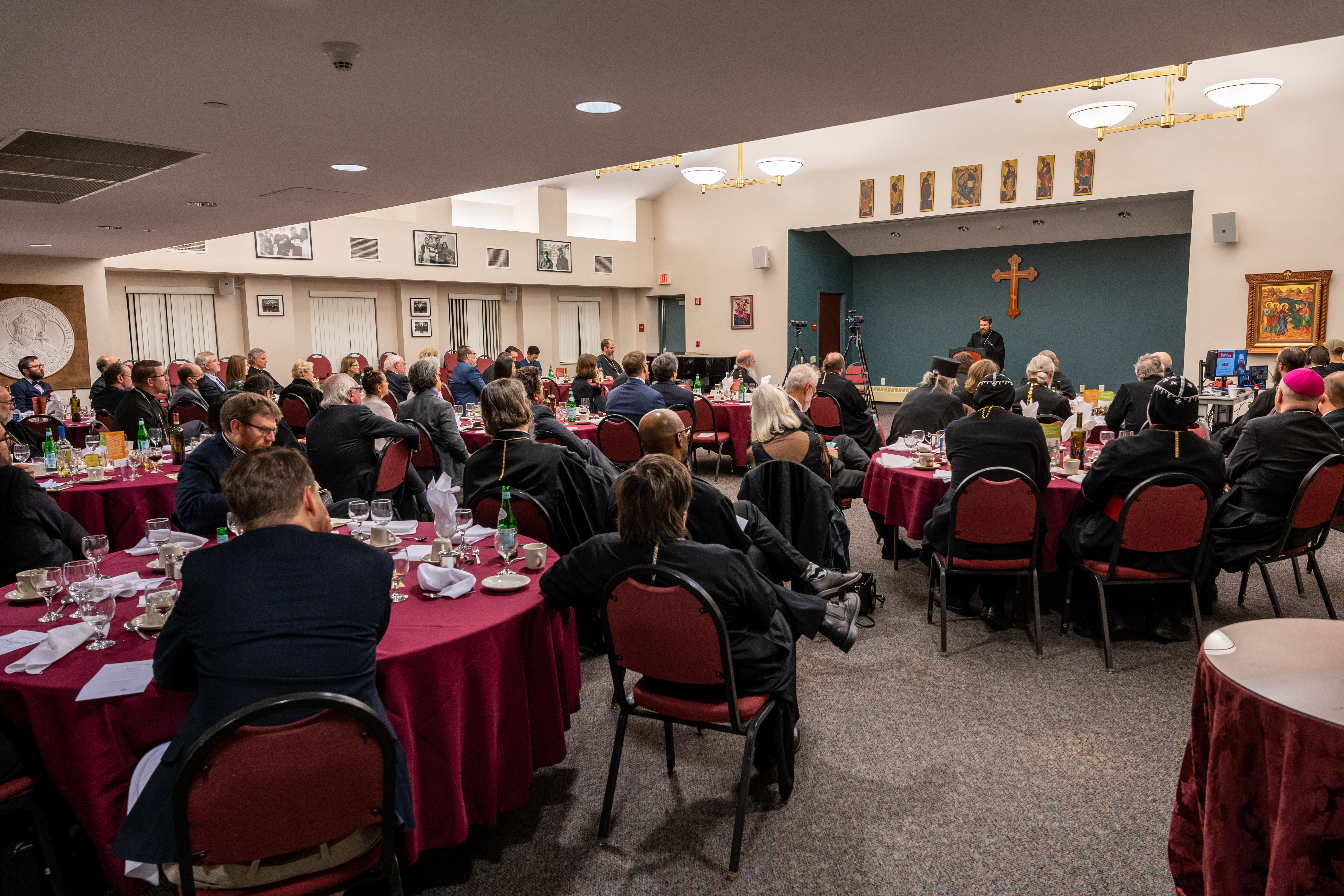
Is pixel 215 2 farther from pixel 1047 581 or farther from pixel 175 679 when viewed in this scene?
pixel 1047 581

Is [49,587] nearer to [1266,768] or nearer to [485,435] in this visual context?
[1266,768]

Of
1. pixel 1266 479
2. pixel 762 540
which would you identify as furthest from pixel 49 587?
pixel 1266 479

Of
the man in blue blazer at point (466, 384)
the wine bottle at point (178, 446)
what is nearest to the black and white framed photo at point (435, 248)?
the man in blue blazer at point (466, 384)

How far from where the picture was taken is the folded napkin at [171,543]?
122 inches

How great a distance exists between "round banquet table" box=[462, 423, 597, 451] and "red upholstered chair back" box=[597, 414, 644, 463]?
184 millimetres

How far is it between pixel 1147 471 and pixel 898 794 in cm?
204

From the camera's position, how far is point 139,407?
662 cm

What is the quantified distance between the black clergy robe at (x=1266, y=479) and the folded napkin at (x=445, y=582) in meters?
3.56

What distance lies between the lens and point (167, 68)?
292 centimetres

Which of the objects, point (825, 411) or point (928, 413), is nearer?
point (928, 413)

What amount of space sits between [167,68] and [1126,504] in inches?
166

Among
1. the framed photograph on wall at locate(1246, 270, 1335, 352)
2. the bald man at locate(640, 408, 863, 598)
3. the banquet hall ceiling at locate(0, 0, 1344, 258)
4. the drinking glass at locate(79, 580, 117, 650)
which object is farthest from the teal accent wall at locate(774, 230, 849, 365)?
the drinking glass at locate(79, 580, 117, 650)

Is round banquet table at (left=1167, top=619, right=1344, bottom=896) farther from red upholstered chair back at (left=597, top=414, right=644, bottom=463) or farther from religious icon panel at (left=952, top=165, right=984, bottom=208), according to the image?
religious icon panel at (left=952, top=165, right=984, bottom=208)

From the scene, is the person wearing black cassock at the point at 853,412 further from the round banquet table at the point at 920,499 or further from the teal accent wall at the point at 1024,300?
the teal accent wall at the point at 1024,300
